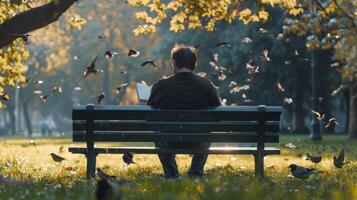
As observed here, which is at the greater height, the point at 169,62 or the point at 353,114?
the point at 169,62

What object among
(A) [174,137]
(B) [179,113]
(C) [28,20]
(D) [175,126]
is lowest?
(A) [174,137]

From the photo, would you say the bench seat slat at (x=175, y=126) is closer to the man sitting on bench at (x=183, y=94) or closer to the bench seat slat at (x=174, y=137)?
the bench seat slat at (x=174, y=137)

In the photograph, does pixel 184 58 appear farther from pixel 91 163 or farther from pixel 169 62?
pixel 169 62

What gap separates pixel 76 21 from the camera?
16656 millimetres

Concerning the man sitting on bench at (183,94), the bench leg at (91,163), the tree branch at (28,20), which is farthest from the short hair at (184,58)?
the tree branch at (28,20)

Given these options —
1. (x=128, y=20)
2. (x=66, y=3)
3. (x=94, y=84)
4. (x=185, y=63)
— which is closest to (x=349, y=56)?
(x=66, y=3)

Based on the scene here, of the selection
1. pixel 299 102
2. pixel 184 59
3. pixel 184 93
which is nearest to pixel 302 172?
pixel 184 93

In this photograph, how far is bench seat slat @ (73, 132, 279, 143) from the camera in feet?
31.0

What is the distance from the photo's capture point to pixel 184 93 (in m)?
9.86

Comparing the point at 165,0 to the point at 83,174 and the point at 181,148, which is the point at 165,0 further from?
the point at 181,148

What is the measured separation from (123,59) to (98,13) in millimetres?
4496

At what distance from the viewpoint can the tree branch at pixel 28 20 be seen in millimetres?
12805

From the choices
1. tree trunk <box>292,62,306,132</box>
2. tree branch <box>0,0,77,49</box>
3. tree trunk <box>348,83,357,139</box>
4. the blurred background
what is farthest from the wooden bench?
tree trunk <box>292,62,306,132</box>

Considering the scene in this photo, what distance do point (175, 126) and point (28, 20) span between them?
4617 mm
